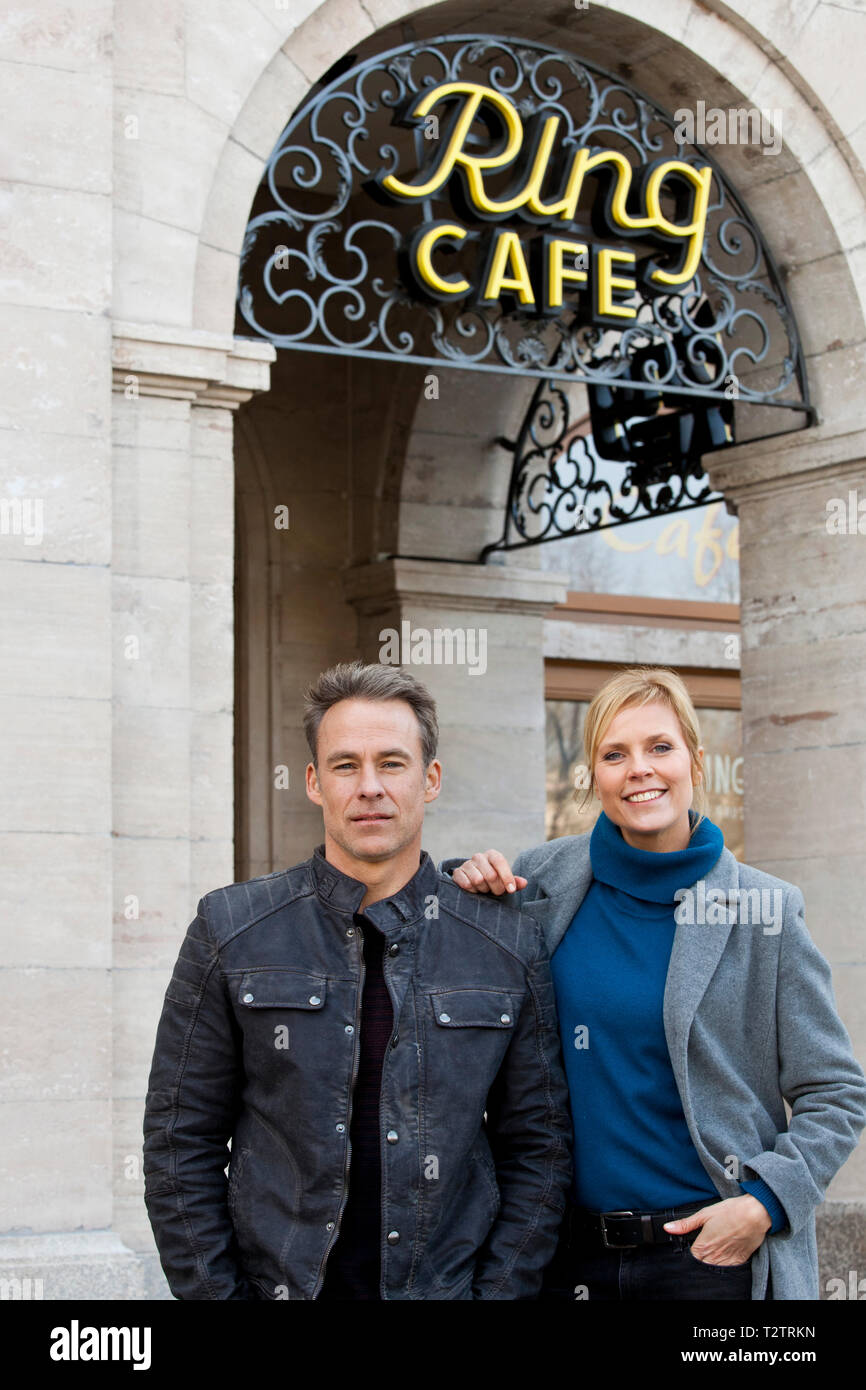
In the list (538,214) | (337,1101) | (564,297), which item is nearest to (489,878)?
(337,1101)

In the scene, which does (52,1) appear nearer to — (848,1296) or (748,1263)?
(748,1263)

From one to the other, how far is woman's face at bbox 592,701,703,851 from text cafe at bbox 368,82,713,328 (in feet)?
14.5

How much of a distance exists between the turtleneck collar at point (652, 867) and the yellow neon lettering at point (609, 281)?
4872mm

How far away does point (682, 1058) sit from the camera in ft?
10.5

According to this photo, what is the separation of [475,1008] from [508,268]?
5075 millimetres

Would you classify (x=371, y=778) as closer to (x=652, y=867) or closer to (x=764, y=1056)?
(x=652, y=867)

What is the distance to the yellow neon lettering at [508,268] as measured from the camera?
25.0ft

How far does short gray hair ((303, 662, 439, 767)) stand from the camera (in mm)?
3262

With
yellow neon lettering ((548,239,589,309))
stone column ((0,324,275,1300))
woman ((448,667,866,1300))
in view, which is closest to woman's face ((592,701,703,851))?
woman ((448,667,866,1300))

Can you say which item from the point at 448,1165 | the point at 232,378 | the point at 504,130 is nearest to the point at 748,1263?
the point at 448,1165

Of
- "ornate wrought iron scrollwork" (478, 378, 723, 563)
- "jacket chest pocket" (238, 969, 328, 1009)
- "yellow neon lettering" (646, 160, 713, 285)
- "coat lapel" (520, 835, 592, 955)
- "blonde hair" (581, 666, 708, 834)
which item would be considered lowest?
"jacket chest pocket" (238, 969, 328, 1009)

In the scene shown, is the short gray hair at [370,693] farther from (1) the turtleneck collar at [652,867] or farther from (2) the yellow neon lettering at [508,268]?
(2) the yellow neon lettering at [508,268]

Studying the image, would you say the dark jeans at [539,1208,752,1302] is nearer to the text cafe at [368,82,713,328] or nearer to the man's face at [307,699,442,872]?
the man's face at [307,699,442,872]

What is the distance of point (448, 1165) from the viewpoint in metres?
3.10
